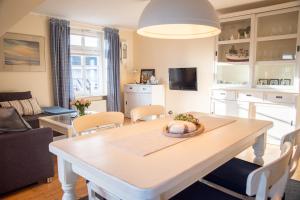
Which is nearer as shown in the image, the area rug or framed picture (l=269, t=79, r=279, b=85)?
the area rug

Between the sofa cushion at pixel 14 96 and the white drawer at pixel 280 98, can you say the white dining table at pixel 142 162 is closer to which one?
the white drawer at pixel 280 98

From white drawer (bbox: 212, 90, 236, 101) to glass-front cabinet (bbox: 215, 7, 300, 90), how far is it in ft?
0.67

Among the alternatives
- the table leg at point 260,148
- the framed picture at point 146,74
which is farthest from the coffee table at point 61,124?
the framed picture at point 146,74

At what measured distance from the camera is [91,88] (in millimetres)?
5652

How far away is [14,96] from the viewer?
405 centimetres

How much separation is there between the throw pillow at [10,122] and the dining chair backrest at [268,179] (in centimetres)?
217

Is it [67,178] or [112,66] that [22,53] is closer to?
[112,66]

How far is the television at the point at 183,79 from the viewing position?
196 inches

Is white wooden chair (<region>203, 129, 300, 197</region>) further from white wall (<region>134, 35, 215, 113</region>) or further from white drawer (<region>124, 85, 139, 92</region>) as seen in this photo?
white drawer (<region>124, 85, 139, 92</region>)

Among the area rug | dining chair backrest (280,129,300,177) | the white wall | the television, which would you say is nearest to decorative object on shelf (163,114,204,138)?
dining chair backrest (280,129,300,177)

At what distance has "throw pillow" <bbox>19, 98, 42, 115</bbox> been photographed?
391 cm

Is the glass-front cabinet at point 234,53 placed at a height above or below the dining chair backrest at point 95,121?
above

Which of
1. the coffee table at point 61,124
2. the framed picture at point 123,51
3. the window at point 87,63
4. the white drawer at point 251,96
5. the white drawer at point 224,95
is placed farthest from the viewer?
the framed picture at point 123,51

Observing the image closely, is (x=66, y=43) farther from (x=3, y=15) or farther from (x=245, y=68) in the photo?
(x=245, y=68)
